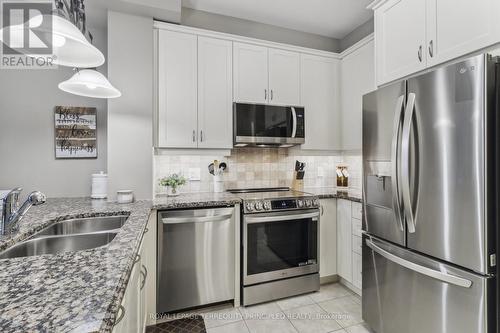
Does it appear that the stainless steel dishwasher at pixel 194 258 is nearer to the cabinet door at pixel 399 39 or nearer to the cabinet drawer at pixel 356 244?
the cabinet drawer at pixel 356 244

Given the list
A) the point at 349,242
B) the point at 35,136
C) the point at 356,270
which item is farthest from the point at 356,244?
the point at 35,136

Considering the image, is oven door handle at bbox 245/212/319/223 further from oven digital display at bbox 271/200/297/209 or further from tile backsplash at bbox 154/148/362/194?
tile backsplash at bbox 154/148/362/194

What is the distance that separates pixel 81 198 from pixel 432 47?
2.96m

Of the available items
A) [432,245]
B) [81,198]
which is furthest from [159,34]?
[432,245]

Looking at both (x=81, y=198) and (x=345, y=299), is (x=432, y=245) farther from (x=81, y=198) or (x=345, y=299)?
(x=81, y=198)

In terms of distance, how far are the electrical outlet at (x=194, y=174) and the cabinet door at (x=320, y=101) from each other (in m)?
1.17

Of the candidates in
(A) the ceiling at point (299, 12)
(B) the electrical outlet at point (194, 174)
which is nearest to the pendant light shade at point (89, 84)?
(B) the electrical outlet at point (194, 174)

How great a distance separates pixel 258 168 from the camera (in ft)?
9.67

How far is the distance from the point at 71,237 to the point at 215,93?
1639 millimetres

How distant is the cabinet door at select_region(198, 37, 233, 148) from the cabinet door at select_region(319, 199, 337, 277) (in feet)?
3.85

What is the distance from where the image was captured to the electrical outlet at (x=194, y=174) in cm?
268

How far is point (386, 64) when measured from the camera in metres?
1.90

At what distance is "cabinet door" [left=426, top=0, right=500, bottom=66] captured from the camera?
1298mm

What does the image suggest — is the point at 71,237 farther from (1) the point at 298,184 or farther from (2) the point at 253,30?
(2) the point at 253,30
